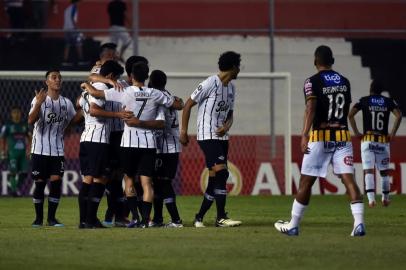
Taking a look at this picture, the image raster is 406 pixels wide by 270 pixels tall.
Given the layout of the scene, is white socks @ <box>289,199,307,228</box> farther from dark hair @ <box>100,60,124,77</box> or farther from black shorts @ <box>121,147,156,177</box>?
dark hair @ <box>100,60,124,77</box>

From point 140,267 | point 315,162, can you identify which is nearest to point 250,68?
point 315,162

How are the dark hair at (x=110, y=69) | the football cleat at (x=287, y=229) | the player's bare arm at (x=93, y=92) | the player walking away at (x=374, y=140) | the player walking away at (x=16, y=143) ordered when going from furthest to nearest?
the player walking away at (x=16, y=143), the player walking away at (x=374, y=140), the dark hair at (x=110, y=69), the player's bare arm at (x=93, y=92), the football cleat at (x=287, y=229)

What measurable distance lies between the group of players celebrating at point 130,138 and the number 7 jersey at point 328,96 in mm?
2357

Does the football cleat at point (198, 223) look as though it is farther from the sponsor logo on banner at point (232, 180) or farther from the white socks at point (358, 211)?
the sponsor logo on banner at point (232, 180)

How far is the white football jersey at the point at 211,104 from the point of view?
54.6ft

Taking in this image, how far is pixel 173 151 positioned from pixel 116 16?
14365 millimetres

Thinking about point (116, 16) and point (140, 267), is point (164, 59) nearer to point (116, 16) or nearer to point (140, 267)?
point (116, 16)

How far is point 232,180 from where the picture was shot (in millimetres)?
27359

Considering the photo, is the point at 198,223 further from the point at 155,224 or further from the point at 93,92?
the point at 93,92

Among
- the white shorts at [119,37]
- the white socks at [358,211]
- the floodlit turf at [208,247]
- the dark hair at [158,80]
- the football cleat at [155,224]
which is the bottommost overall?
the floodlit turf at [208,247]

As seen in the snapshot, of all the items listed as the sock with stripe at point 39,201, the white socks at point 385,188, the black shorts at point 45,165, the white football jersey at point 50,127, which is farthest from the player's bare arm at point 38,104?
the white socks at point 385,188

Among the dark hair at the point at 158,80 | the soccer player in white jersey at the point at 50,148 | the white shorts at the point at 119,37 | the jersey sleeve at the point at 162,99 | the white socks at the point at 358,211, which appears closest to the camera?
the white socks at the point at 358,211

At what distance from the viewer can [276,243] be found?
13.7 m

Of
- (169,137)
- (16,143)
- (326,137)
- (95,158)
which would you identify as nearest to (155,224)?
(169,137)
